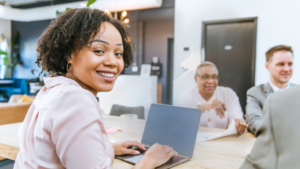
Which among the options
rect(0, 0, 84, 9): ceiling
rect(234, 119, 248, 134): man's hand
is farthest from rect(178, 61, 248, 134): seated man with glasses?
rect(0, 0, 84, 9): ceiling

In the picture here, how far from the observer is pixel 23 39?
778cm

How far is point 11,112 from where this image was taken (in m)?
2.46

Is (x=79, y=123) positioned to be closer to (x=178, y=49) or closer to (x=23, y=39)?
(x=178, y=49)

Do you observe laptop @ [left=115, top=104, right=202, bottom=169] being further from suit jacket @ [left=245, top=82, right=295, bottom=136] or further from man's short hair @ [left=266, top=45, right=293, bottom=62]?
man's short hair @ [left=266, top=45, right=293, bottom=62]

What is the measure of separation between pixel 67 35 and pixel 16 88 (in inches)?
296

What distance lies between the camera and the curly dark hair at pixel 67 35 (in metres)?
0.78

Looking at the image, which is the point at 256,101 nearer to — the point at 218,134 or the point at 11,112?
the point at 218,134

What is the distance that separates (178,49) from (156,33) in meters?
0.65

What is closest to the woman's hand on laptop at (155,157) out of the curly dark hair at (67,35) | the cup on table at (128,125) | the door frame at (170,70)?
the cup on table at (128,125)

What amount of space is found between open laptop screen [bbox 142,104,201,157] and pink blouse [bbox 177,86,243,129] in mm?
1678

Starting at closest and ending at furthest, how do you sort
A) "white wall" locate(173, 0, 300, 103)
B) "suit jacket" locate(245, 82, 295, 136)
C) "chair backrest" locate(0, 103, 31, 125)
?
"suit jacket" locate(245, 82, 295, 136)
"chair backrest" locate(0, 103, 31, 125)
"white wall" locate(173, 0, 300, 103)

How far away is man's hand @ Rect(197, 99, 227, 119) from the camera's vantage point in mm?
2846

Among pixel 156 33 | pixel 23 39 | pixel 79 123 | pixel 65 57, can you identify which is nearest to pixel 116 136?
pixel 65 57

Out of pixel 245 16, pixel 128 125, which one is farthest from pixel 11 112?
pixel 245 16
